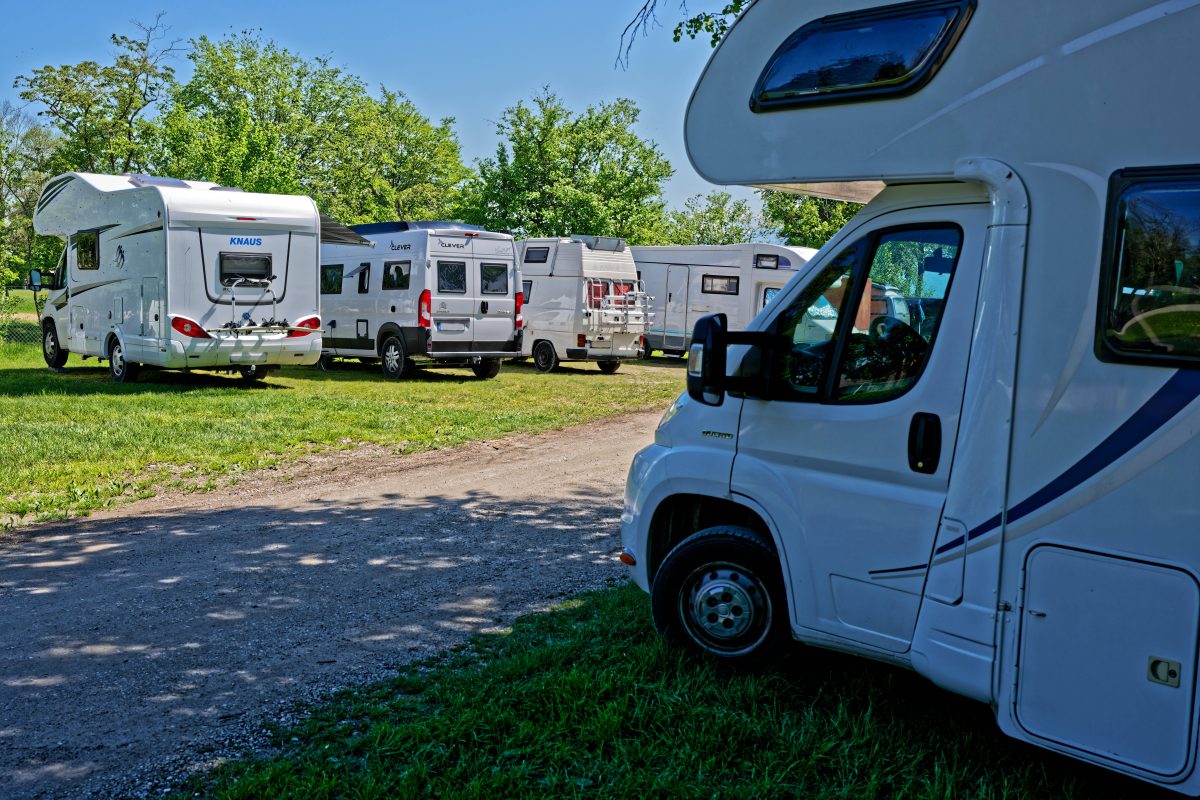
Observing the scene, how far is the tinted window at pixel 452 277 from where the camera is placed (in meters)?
18.0

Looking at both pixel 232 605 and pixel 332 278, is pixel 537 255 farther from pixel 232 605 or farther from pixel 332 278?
pixel 232 605

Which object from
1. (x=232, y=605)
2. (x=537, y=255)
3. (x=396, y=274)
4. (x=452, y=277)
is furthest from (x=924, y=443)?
(x=537, y=255)

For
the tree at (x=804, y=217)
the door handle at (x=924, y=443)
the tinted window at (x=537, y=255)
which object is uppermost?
the tree at (x=804, y=217)

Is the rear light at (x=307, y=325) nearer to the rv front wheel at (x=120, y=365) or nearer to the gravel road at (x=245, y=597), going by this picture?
the rv front wheel at (x=120, y=365)

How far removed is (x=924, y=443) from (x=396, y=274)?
1568cm

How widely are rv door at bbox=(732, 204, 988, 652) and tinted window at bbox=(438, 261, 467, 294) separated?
1418 centimetres

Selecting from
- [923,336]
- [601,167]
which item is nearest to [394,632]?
[923,336]

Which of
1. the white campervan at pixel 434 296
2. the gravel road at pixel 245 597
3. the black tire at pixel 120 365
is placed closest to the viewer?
the gravel road at pixel 245 597

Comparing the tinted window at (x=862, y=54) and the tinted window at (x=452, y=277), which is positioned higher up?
the tinted window at (x=862, y=54)

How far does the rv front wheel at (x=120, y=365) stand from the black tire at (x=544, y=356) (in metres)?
8.54

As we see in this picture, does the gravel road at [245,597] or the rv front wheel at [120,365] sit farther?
the rv front wheel at [120,365]

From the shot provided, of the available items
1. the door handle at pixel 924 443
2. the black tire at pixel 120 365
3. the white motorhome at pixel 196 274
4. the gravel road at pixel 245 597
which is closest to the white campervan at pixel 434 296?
the white motorhome at pixel 196 274

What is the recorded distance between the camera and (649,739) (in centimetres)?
400

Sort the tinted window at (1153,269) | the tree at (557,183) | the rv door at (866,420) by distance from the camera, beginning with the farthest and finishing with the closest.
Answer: the tree at (557,183)
the rv door at (866,420)
the tinted window at (1153,269)
